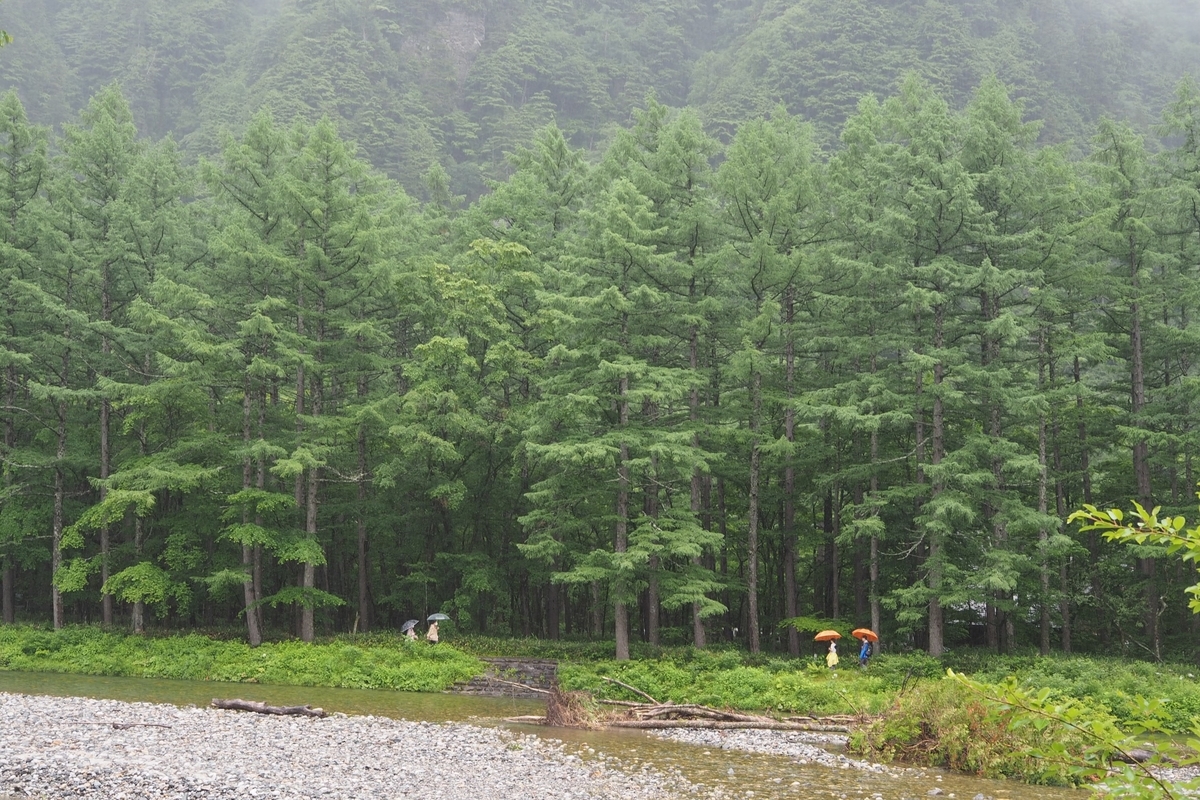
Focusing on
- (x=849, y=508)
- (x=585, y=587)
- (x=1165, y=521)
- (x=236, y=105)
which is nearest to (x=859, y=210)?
(x=849, y=508)

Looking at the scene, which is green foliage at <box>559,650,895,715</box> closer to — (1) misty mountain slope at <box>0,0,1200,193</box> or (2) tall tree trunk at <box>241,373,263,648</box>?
(2) tall tree trunk at <box>241,373,263,648</box>

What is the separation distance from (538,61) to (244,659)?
10271cm

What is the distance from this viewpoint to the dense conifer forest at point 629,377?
85.6 ft

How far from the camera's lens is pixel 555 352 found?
26.0 meters

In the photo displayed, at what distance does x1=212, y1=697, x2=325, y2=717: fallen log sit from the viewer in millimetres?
18828

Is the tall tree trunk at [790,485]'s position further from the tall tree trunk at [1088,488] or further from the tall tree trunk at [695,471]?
the tall tree trunk at [1088,488]

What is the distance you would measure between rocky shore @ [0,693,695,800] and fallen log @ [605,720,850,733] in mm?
2554

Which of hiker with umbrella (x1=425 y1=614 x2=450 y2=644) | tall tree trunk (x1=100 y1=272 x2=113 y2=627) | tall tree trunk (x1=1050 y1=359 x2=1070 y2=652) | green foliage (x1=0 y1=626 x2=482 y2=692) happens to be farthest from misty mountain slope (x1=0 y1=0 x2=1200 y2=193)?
hiker with umbrella (x1=425 y1=614 x2=450 y2=644)

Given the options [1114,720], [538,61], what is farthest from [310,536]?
[538,61]

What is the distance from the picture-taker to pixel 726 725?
18484 millimetres

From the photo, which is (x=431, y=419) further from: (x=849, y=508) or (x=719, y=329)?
(x=849, y=508)

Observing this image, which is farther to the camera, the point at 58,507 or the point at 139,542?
the point at 58,507

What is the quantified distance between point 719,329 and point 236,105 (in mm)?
82914

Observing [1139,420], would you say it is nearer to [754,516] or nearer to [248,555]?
[754,516]
